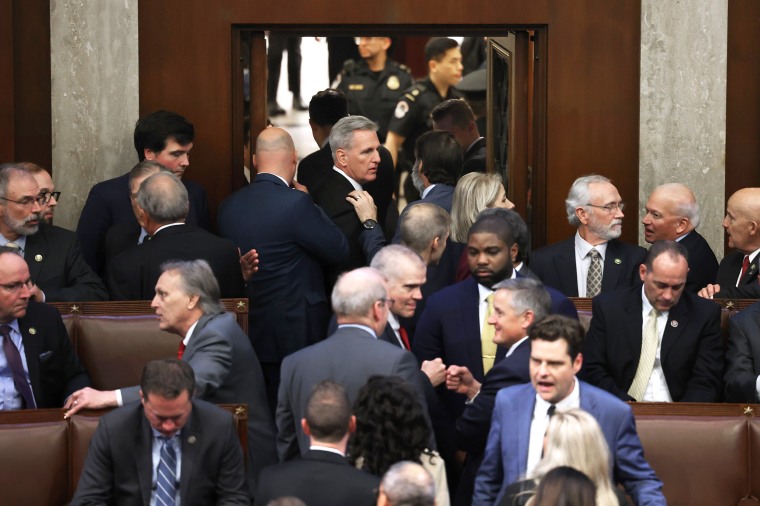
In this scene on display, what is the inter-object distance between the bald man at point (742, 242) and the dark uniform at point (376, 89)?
7.14m

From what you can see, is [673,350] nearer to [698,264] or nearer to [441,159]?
[698,264]

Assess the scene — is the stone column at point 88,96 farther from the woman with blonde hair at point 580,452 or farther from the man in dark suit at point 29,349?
the woman with blonde hair at point 580,452

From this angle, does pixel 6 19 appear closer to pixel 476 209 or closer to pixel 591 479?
pixel 476 209

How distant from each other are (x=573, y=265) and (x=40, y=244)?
2.85m

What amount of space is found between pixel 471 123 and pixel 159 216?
334 centimetres

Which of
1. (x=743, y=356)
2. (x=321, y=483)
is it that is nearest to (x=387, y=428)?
(x=321, y=483)

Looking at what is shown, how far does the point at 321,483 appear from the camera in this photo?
554cm

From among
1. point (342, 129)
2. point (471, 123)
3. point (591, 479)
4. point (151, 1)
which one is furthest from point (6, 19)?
point (591, 479)

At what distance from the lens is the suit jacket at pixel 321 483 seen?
552 cm

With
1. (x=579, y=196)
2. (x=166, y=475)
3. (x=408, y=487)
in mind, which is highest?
(x=579, y=196)

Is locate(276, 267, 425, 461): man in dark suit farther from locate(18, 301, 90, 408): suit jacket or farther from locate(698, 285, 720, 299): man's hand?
locate(698, 285, 720, 299): man's hand

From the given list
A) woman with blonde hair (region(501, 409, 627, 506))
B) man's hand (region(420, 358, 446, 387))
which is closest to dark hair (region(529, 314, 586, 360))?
woman with blonde hair (region(501, 409, 627, 506))

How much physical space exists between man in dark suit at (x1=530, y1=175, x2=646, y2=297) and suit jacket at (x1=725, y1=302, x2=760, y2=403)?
2.82ft

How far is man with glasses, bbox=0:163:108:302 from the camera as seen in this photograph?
26.3ft
